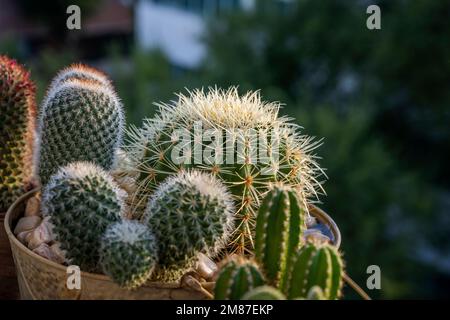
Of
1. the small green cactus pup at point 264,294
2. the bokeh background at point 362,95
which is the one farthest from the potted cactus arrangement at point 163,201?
the bokeh background at point 362,95

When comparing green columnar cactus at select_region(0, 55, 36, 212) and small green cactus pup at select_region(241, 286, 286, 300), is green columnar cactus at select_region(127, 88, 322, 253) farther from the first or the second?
small green cactus pup at select_region(241, 286, 286, 300)

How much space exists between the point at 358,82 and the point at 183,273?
9.98m

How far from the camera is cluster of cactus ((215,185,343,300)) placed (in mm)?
984

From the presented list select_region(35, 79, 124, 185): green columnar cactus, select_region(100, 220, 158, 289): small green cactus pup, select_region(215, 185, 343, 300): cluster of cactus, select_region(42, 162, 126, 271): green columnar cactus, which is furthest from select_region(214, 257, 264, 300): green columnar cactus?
select_region(35, 79, 124, 185): green columnar cactus

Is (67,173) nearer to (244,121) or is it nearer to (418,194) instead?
(244,121)

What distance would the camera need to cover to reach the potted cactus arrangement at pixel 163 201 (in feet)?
3.43

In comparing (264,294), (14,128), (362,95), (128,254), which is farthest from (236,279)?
(362,95)

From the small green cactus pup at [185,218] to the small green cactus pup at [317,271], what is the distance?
0.17 meters

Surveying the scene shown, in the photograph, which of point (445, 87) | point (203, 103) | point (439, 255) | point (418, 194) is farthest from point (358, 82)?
point (203, 103)

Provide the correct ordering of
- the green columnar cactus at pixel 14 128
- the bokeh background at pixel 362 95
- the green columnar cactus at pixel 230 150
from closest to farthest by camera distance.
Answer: the green columnar cactus at pixel 230 150
the green columnar cactus at pixel 14 128
the bokeh background at pixel 362 95

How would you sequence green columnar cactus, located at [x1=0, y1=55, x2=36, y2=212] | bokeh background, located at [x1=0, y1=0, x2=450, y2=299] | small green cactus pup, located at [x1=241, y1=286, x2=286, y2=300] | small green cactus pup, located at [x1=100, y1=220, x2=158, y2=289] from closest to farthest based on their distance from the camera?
small green cactus pup, located at [x1=241, y1=286, x2=286, y2=300], small green cactus pup, located at [x1=100, y1=220, x2=158, y2=289], green columnar cactus, located at [x1=0, y1=55, x2=36, y2=212], bokeh background, located at [x1=0, y1=0, x2=450, y2=299]

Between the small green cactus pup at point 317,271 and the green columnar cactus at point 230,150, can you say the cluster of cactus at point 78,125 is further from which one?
the small green cactus pup at point 317,271

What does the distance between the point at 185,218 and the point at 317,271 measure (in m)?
0.24

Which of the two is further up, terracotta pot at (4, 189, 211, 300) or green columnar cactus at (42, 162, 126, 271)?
green columnar cactus at (42, 162, 126, 271)
